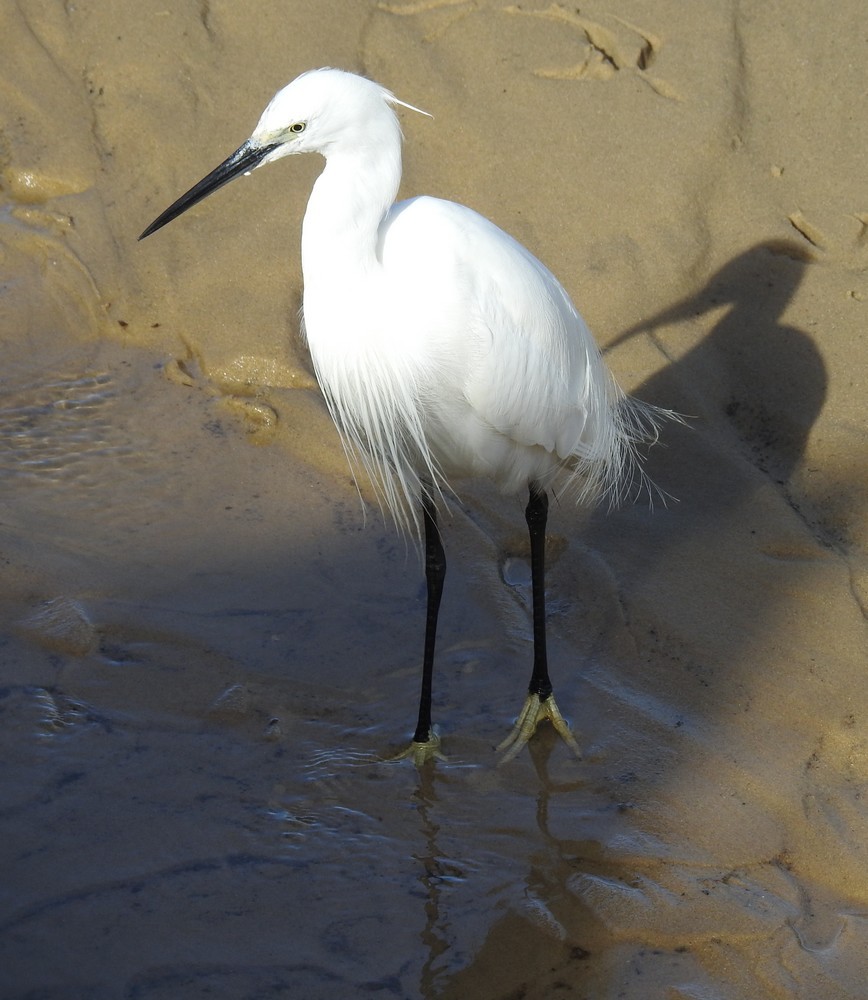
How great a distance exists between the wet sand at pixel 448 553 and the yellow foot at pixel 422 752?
6 centimetres

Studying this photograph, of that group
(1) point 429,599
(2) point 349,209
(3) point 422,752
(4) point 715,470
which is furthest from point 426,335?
(4) point 715,470

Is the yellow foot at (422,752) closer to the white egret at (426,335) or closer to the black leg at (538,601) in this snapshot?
the white egret at (426,335)

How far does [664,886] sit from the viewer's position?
3293mm

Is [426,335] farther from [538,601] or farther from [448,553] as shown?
[448,553]

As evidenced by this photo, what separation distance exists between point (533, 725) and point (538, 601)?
0.40 meters

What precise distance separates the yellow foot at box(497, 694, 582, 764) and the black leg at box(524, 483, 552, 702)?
0.03m

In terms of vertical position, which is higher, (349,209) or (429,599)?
(349,209)

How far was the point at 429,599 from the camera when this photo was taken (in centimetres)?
380

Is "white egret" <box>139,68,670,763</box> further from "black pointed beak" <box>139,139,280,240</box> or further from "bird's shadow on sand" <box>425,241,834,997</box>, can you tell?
"bird's shadow on sand" <box>425,241,834,997</box>

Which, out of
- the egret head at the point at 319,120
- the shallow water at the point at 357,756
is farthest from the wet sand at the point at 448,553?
the egret head at the point at 319,120

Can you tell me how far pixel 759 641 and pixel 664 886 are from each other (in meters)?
1.10

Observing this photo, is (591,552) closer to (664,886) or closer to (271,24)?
(664,886)

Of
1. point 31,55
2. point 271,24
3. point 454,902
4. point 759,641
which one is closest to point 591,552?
point 759,641

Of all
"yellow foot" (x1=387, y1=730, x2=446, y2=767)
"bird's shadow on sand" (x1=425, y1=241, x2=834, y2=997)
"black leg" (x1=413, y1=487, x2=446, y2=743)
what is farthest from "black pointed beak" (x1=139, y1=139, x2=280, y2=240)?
"bird's shadow on sand" (x1=425, y1=241, x2=834, y2=997)
